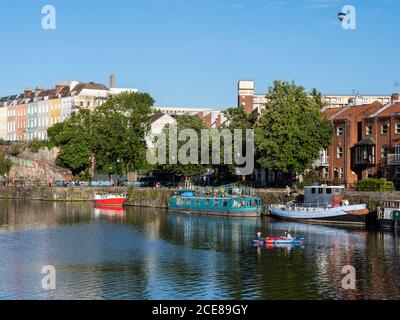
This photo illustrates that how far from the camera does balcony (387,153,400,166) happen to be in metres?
95.3

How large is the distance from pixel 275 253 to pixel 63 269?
1784 centimetres

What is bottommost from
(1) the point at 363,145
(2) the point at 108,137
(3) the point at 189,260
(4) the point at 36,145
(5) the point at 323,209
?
(3) the point at 189,260

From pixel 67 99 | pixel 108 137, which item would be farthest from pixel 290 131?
pixel 67 99

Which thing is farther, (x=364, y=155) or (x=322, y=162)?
(x=322, y=162)

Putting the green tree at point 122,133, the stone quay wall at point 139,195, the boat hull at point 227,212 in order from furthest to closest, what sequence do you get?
the green tree at point 122,133
the boat hull at point 227,212
the stone quay wall at point 139,195

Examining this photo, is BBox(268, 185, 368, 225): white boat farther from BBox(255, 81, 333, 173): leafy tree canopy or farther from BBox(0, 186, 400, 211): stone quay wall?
BBox(255, 81, 333, 173): leafy tree canopy

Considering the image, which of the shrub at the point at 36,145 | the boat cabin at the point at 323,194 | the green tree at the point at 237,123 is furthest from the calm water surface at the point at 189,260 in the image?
the shrub at the point at 36,145

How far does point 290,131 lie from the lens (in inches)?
3831

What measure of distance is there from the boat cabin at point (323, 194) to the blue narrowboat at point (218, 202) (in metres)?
7.45

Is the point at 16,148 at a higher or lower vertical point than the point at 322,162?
higher

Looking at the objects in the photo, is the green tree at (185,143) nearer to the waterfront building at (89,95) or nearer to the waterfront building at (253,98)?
the waterfront building at (253,98)

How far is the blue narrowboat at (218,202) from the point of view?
95.2 m

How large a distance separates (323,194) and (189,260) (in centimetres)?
3280

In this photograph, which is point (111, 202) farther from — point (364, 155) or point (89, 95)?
point (89, 95)
